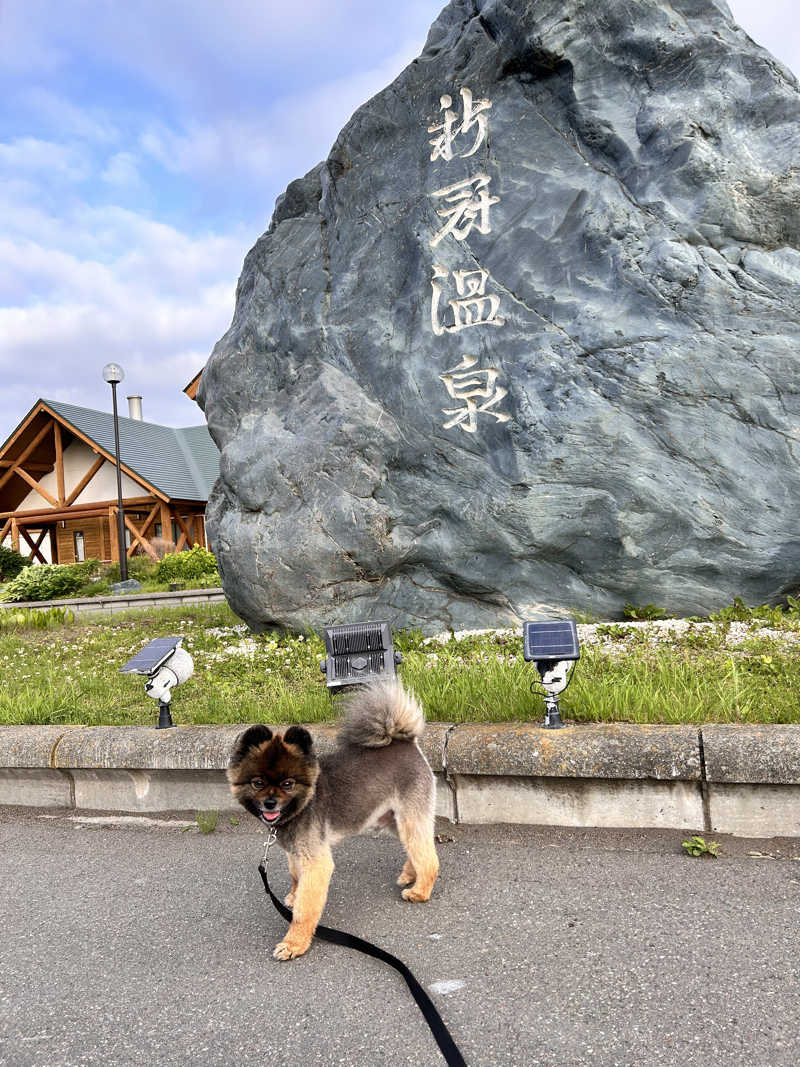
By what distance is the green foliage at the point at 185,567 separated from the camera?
19031 millimetres

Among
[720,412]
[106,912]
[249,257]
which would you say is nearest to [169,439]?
[249,257]

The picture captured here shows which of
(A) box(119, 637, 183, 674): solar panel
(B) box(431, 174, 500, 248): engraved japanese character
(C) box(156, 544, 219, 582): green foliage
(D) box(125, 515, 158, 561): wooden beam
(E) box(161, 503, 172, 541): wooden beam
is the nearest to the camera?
(A) box(119, 637, 183, 674): solar panel

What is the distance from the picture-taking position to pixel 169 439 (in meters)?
27.0

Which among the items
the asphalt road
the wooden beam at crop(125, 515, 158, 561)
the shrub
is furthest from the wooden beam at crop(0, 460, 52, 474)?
the asphalt road

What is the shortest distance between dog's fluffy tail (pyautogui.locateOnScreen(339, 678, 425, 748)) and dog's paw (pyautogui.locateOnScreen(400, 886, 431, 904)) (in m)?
0.61

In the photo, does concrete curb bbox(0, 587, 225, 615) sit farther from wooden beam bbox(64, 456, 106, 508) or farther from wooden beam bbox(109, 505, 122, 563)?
wooden beam bbox(109, 505, 122, 563)

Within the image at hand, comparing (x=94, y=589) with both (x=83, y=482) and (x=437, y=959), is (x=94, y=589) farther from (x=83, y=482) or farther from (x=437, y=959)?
(x=437, y=959)

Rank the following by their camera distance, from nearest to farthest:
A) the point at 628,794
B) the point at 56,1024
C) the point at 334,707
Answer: the point at 56,1024 → the point at 628,794 → the point at 334,707

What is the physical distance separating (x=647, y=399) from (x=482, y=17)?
153 inches

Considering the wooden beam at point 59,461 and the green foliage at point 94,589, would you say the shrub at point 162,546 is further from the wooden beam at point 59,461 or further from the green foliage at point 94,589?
the green foliage at point 94,589

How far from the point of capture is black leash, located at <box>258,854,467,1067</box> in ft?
6.88

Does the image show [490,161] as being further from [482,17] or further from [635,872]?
[635,872]

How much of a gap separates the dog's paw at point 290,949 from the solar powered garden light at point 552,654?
1.69m

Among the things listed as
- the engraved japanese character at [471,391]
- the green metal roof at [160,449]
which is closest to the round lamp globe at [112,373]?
the green metal roof at [160,449]
